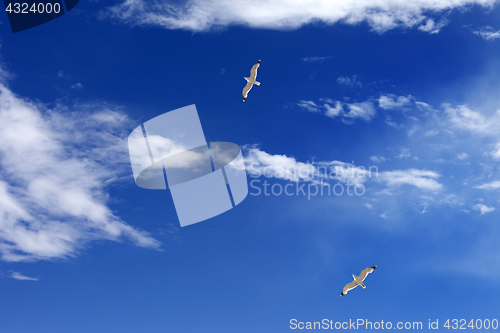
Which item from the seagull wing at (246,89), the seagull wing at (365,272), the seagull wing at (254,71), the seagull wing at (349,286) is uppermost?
the seagull wing at (254,71)

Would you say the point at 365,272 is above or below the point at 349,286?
above

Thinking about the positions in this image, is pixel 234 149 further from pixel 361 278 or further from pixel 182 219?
pixel 361 278

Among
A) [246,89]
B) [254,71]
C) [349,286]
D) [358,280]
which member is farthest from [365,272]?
[254,71]

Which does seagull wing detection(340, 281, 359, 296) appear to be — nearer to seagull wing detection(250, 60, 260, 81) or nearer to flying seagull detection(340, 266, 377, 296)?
flying seagull detection(340, 266, 377, 296)

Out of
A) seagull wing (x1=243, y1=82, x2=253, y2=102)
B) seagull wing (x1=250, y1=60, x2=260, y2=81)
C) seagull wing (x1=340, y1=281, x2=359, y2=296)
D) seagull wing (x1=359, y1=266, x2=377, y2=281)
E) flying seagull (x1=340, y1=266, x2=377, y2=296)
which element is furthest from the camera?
seagull wing (x1=243, y1=82, x2=253, y2=102)

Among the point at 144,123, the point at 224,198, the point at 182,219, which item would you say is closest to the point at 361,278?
the point at 224,198

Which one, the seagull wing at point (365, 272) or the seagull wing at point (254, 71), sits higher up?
the seagull wing at point (254, 71)

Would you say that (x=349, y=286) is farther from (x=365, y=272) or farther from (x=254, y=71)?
(x=254, y=71)

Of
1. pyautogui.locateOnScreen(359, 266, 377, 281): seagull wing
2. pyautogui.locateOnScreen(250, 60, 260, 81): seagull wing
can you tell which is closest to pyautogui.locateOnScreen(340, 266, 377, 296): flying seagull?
pyautogui.locateOnScreen(359, 266, 377, 281): seagull wing

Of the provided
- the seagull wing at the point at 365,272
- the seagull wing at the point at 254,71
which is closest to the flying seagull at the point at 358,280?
the seagull wing at the point at 365,272

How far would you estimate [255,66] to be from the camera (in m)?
51.3

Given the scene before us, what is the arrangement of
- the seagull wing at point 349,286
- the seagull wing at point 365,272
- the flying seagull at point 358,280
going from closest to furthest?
1. the seagull wing at point 365,272
2. the flying seagull at point 358,280
3. the seagull wing at point 349,286

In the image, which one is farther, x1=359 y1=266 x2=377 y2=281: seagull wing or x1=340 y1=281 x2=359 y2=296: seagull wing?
x1=340 y1=281 x2=359 y2=296: seagull wing

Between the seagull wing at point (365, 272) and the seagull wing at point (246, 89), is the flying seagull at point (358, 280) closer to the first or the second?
the seagull wing at point (365, 272)
